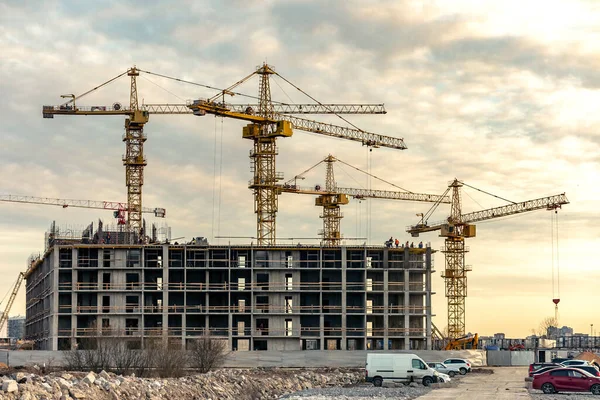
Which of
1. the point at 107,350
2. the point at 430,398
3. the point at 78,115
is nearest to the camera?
the point at 430,398

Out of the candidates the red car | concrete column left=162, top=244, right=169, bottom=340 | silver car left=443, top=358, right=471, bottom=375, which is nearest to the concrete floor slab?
the red car

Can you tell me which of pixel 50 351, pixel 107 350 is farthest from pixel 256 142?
pixel 107 350

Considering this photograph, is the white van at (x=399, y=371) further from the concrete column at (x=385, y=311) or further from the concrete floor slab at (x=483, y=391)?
the concrete column at (x=385, y=311)

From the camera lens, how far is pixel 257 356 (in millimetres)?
121438

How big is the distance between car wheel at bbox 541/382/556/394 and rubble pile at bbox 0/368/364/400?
1963 centimetres

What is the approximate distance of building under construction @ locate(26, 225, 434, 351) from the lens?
419 feet

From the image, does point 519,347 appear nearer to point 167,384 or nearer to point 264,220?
point 264,220

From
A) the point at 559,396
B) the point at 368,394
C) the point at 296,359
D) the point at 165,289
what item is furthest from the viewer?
the point at 165,289

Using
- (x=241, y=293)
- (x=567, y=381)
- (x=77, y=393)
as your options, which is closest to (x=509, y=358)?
(x=241, y=293)

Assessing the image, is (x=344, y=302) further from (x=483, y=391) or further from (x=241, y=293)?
(x=483, y=391)

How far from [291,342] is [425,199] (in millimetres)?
74251

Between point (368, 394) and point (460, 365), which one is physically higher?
point (368, 394)

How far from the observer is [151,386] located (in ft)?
208

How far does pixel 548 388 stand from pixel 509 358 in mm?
76084
